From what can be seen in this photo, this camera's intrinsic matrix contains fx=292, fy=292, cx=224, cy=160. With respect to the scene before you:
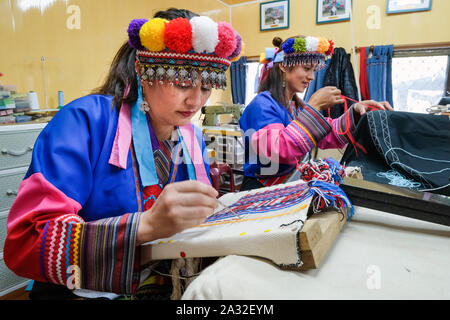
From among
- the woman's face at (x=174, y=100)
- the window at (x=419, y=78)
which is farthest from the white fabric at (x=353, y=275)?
the window at (x=419, y=78)

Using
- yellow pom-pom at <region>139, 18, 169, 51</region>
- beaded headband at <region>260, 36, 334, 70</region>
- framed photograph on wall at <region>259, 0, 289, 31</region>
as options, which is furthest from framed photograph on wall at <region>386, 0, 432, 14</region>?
yellow pom-pom at <region>139, 18, 169, 51</region>

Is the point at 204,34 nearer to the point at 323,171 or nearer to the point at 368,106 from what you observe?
the point at 323,171

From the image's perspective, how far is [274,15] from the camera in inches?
199

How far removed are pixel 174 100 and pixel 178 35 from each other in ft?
0.69

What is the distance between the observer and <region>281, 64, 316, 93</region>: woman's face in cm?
191

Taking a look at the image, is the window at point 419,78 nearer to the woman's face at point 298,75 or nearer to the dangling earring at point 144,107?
the woman's face at point 298,75

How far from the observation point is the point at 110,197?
912 millimetres

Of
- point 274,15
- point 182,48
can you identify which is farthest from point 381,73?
point 182,48

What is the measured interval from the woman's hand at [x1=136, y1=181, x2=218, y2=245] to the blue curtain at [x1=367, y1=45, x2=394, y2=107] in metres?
4.28

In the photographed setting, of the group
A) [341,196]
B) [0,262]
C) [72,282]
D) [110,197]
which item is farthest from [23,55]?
[341,196]

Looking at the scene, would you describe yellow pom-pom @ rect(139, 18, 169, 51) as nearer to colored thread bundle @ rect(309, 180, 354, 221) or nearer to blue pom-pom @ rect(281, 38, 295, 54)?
colored thread bundle @ rect(309, 180, 354, 221)

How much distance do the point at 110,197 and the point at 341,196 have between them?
688 millimetres

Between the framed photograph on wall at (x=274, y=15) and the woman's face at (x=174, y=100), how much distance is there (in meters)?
4.56
